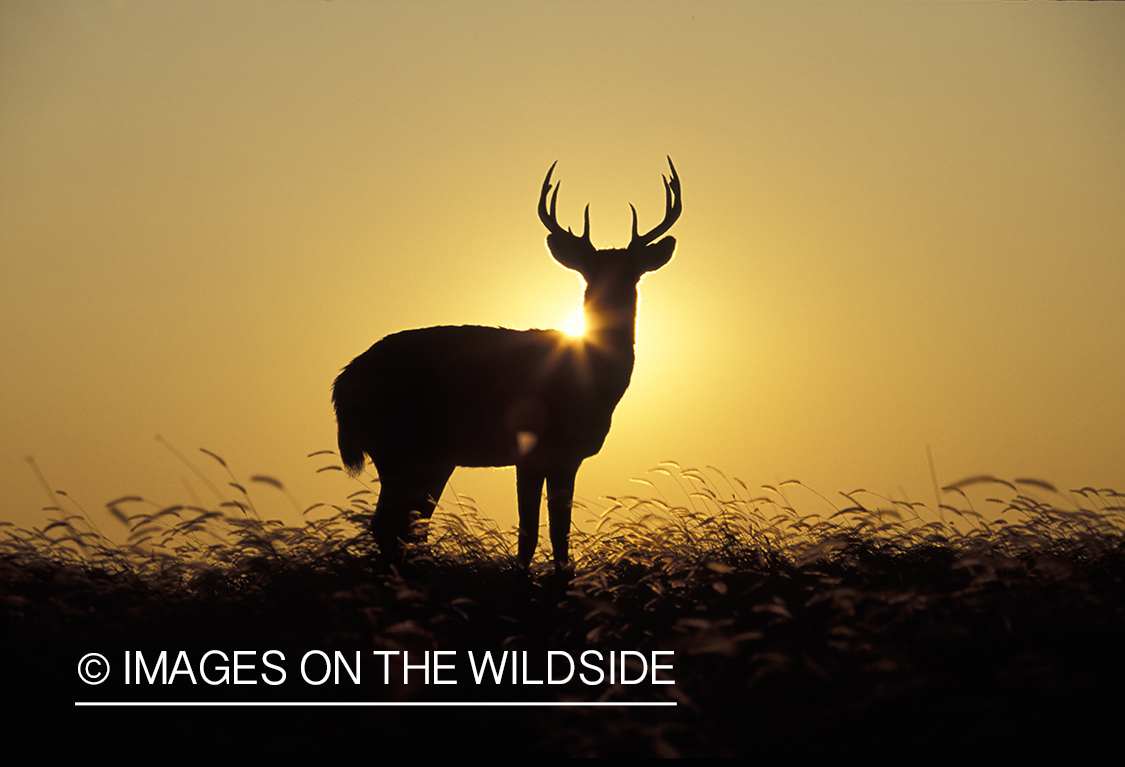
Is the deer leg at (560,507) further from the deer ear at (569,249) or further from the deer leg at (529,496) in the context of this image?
the deer ear at (569,249)

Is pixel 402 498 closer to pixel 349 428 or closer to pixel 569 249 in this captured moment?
pixel 349 428

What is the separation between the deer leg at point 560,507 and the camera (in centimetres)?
650

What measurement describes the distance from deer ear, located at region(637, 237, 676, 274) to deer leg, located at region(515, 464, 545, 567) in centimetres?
203

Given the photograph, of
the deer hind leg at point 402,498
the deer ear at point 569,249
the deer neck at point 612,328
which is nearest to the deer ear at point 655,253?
the deer neck at point 612,328

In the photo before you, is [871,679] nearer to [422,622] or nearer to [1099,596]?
[1099,596]

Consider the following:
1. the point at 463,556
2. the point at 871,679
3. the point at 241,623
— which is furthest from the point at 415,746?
the point at 463,556

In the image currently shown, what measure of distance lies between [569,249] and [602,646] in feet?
13.2

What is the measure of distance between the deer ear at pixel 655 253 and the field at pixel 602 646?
260 cm

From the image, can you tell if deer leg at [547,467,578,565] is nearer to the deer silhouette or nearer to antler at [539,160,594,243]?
the deer silhouette

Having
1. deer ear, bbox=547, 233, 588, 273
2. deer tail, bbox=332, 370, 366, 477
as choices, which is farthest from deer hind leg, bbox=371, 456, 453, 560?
deer ear, bbox=547, 233, 588, 273

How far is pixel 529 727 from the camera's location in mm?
3809

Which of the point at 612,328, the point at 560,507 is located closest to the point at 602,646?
the point at 560,507

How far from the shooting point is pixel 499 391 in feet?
24.2

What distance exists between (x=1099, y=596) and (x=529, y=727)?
281 centimetres
